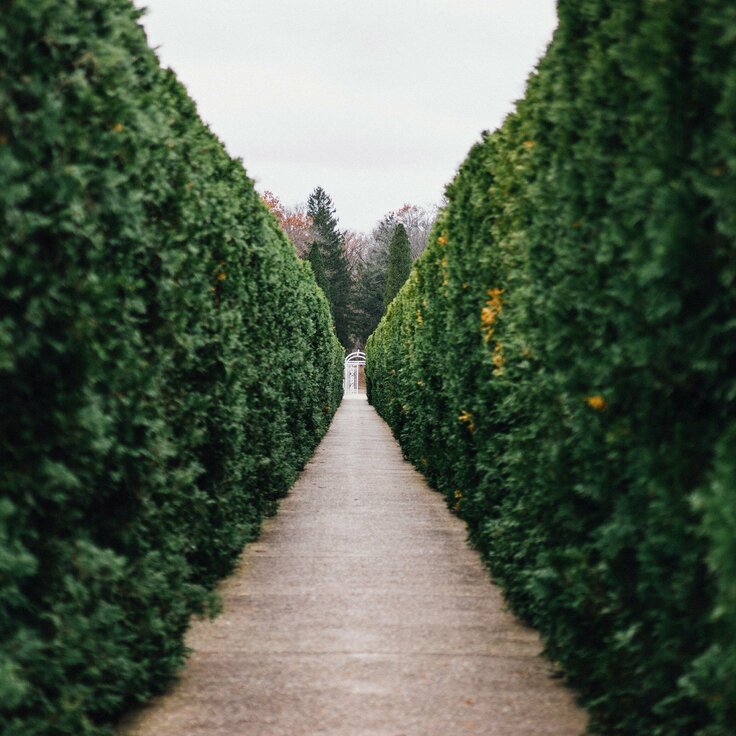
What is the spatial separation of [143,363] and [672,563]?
7.89 feet

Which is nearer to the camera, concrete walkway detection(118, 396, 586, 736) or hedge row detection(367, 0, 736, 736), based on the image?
hedge row detection(367, 0, 736, 736)

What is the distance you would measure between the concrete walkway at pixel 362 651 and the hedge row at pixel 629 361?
399 mm

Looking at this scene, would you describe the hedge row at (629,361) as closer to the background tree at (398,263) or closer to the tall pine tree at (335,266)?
the background tree at (398,263)

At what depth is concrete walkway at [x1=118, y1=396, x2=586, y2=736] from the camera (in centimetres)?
465

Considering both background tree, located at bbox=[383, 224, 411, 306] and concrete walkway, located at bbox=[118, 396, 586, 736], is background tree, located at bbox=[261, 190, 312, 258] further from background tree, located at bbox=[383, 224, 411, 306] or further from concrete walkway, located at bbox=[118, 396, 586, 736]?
concrete walkway, located at bbox=[118, 396, 586, 736]

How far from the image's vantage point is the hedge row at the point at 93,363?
323 cm

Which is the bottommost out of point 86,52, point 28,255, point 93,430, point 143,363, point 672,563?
point 672,563

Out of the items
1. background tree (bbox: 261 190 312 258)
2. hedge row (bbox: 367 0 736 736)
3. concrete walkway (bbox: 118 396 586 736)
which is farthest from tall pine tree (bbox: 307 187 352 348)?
hedge row (bbox: 367 0 736 736)

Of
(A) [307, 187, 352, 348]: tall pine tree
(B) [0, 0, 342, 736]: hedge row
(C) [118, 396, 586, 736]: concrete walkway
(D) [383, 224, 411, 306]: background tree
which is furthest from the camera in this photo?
(A) [307, 187, 352, 348]: tall pine tree

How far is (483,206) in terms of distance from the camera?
8.26 meters

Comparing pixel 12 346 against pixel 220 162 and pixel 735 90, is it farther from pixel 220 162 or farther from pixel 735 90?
pixel 220 162

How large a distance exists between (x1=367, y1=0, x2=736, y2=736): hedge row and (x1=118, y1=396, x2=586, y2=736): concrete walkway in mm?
399

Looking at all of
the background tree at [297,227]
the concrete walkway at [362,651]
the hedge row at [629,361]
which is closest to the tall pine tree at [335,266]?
the background tree at [297,227]

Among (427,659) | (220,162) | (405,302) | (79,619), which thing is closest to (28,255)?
(79,619)
